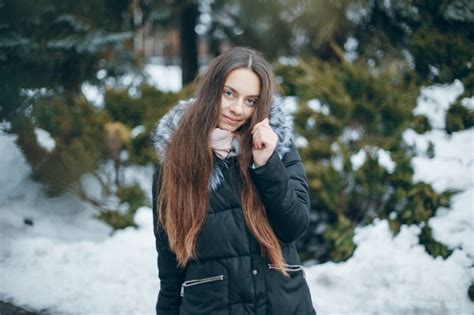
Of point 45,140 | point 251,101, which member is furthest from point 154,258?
point 251,101

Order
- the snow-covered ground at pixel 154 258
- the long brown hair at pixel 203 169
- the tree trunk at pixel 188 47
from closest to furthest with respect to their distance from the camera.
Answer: the long brown hair at pixel 203 169, the snow-covered ground at pixel 154 258, the tree trunk at pixel 188 47

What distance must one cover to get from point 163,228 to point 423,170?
2595mm

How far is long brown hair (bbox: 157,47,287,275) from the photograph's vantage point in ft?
6.57

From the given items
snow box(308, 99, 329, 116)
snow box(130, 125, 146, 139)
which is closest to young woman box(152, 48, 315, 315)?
snow box(308, 99, 329, 116)

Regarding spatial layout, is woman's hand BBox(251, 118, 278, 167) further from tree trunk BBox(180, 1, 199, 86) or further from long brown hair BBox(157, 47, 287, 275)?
tree trunk BBox(180, 1, 199, 86)

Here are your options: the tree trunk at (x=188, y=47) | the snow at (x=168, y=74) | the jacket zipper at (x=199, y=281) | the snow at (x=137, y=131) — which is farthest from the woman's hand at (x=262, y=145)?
the snow at (x=168, y=74)

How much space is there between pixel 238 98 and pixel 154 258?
8.02 ft

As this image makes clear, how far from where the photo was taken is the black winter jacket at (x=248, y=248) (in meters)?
1.91

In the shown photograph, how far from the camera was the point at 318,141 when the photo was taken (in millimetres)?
4371

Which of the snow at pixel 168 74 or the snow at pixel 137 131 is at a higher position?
the snow at pixel 168 74

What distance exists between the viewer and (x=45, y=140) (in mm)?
4809

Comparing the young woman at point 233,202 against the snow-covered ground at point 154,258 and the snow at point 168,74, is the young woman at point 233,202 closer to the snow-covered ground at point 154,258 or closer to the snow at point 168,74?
the snow-covered ground at point 154,258

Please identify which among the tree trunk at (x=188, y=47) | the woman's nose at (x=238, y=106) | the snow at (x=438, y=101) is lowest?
the woman's nose at (x=238, y=106)

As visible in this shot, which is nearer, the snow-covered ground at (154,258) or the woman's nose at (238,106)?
the woman's nose at (238,106)
